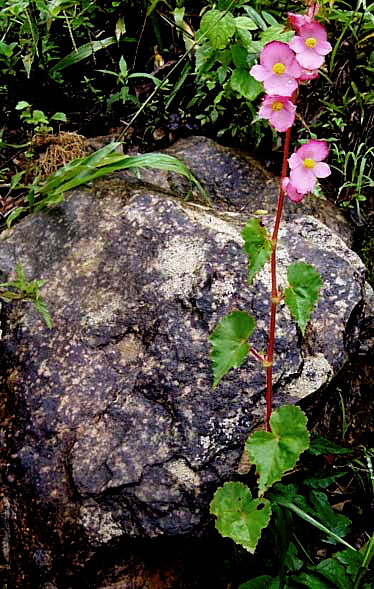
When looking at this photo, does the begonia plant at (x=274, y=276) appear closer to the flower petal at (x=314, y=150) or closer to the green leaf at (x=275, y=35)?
the flower petal at (x=314, y=150)

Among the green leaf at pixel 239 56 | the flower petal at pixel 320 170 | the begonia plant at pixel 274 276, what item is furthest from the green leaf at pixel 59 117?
the flower petal at pixel 320 170

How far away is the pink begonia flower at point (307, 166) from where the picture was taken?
140 cm

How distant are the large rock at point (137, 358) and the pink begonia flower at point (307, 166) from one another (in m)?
0.64

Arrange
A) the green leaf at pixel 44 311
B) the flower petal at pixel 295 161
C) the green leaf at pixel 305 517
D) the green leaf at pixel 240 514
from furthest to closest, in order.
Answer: the green leaf at pixel 44 311, the green leaf at pixel 305 517, the green leaf at pixel 240 514, the flower petal at pixel 295 161

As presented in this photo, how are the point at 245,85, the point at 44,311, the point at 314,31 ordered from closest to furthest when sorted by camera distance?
the point at 314,31
the point at 44,311
the point at 245,85

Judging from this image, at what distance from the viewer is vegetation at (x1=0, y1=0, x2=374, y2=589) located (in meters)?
2.33

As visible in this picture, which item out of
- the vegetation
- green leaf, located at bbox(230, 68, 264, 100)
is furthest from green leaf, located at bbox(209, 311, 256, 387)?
green leaf, located at bbox(230, 68, 264, 100)

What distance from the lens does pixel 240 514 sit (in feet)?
5.15

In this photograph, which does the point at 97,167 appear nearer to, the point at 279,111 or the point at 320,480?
the point at 279,111

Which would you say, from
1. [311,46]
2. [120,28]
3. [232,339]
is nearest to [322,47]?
[311,46]

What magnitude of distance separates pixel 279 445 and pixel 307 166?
0.64 metres

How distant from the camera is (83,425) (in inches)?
74.2

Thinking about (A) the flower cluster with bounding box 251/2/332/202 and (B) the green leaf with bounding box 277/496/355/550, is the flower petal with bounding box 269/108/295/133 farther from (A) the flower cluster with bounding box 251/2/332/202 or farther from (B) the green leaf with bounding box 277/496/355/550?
(B) the green leaf with bounding box 277/496/355/550

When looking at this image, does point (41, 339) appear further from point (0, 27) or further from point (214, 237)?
point (0, 27)
